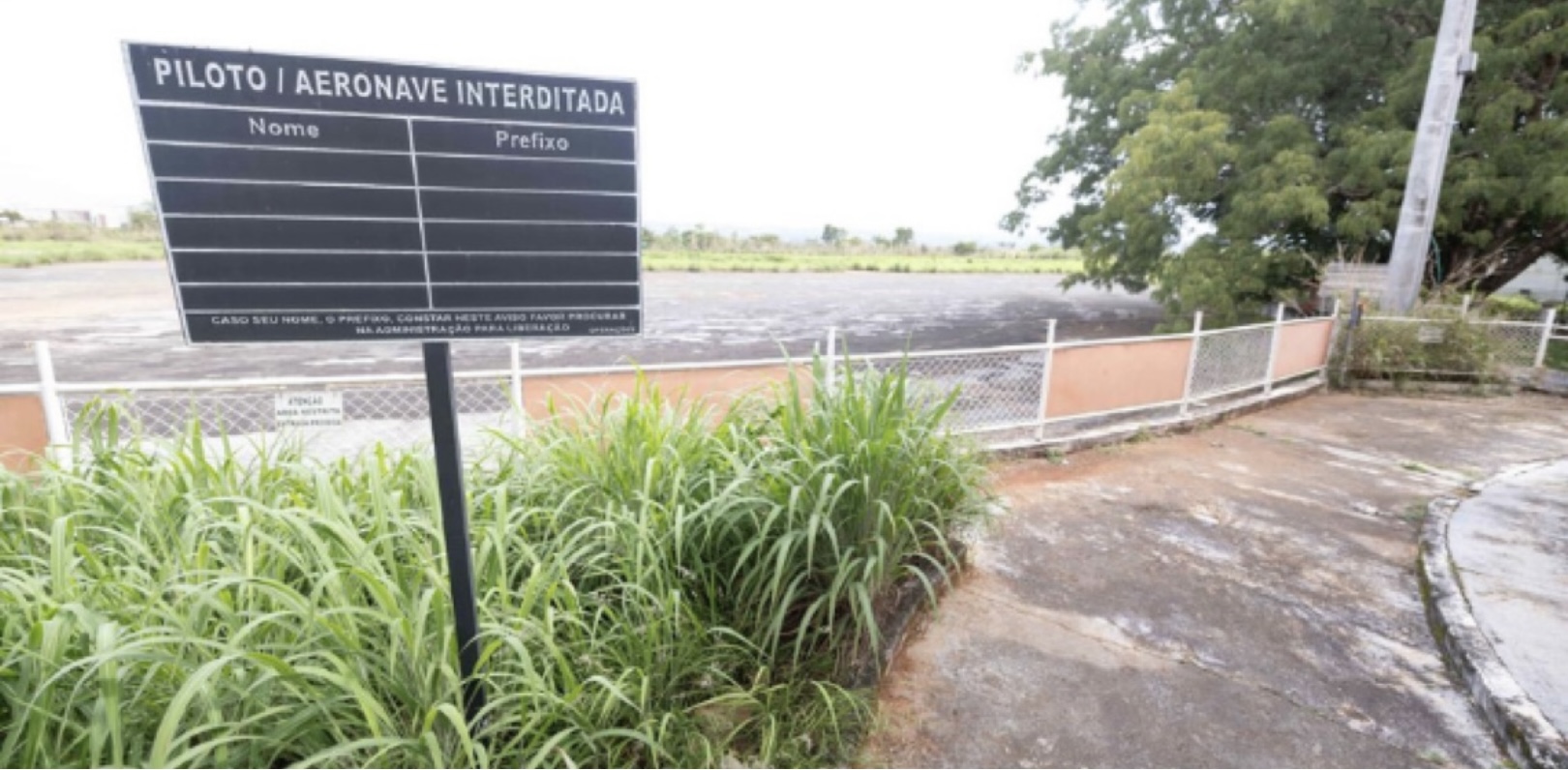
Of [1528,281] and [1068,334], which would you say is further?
[1528,281]

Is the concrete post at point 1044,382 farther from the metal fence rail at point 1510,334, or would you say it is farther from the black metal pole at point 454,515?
the metal fence rail at point 1510,334

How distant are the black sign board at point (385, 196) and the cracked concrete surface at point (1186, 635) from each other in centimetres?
168

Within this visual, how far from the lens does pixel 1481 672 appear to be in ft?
7.82

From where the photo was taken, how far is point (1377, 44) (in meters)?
11.0

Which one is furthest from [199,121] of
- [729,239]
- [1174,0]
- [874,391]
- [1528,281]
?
[729,239]

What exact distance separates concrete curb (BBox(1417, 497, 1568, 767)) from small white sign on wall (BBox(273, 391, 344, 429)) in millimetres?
4315

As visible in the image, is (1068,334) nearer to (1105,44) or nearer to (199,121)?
(1105,44)

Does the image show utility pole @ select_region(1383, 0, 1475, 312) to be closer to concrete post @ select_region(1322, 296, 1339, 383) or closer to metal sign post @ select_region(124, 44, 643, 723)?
concrete post @ select_region(1322, 296, 1339, 383)

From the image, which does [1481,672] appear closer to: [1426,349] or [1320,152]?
[1426,349]

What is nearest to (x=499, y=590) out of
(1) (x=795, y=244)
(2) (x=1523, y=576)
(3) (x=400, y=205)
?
(3) (x=400, y=205)

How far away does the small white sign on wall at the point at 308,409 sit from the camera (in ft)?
9.07

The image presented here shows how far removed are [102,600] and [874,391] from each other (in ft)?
7.66

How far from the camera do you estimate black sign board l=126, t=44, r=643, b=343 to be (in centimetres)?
136

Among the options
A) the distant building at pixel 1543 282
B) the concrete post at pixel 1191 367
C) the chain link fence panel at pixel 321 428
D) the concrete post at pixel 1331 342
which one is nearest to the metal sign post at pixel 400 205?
the chain link fence panel at pixel 321 428
